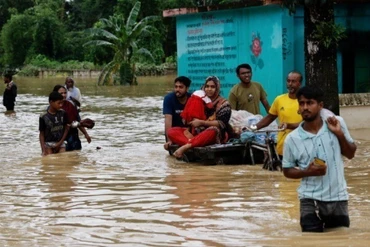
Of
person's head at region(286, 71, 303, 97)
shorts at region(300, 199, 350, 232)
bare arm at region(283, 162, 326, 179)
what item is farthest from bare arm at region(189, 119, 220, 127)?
bare arm at region(283, 162, 326, 179)

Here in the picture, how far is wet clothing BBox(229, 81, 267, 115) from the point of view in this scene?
12617 millimetres

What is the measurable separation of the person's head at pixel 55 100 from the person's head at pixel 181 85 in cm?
176

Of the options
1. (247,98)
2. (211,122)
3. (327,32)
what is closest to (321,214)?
(211,122)

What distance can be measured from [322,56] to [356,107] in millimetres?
3184

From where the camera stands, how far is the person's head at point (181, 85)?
12.5 metres

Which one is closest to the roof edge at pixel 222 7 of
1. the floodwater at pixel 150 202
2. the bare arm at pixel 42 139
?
the floodwater at pixel 150 202

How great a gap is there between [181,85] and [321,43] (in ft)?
8.77

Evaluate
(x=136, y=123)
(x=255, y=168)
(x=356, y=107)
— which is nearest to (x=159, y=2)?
(x=136, y=123)

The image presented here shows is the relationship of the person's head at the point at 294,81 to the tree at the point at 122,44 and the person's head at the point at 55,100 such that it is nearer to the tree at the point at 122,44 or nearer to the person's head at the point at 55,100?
the person's head at the point at 55,100

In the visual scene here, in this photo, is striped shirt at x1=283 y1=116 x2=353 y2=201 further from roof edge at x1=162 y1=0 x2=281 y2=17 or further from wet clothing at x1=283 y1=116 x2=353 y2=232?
roof edge at x1=162 y1=0 x2=281 y2=17

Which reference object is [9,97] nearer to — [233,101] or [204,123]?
[233,101]

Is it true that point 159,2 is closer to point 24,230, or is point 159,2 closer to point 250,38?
point 250,38

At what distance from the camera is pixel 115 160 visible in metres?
13.1

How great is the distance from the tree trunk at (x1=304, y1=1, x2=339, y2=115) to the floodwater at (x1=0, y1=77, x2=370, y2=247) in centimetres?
123
